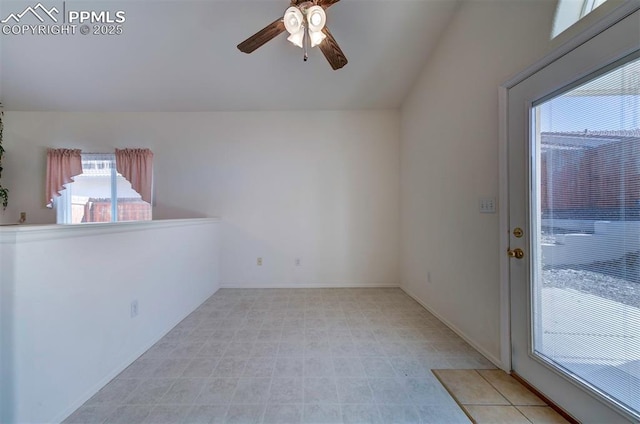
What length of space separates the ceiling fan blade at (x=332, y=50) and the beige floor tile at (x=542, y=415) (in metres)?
2.59

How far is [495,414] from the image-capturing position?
50.3 inches

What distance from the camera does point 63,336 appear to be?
1.27m

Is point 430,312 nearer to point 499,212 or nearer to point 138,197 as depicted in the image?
point 499,212

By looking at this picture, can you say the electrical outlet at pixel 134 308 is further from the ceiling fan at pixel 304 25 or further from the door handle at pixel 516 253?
the door handle at pixel 516 253

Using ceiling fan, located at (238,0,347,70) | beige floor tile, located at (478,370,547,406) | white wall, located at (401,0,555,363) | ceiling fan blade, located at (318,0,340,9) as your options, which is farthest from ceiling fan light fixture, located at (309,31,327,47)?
beige floor tile, located at (478,370,547,406)

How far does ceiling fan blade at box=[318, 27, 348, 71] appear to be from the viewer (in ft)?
5.72

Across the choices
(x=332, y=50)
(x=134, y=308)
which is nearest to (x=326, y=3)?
(x=332, y=50)

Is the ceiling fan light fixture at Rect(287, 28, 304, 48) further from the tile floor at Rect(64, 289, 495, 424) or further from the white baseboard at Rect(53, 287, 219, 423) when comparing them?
the white baseboard at Rect(53, 287, 219, 423)

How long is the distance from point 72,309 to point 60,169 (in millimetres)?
3350

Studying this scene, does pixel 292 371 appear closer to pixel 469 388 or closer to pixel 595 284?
pixel 469 388

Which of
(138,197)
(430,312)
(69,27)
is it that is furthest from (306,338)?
(69,27)

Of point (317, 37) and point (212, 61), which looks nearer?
point (317, 37)

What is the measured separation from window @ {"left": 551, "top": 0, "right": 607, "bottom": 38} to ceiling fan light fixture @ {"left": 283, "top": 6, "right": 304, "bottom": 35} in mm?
1493

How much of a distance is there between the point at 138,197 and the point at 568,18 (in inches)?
185
